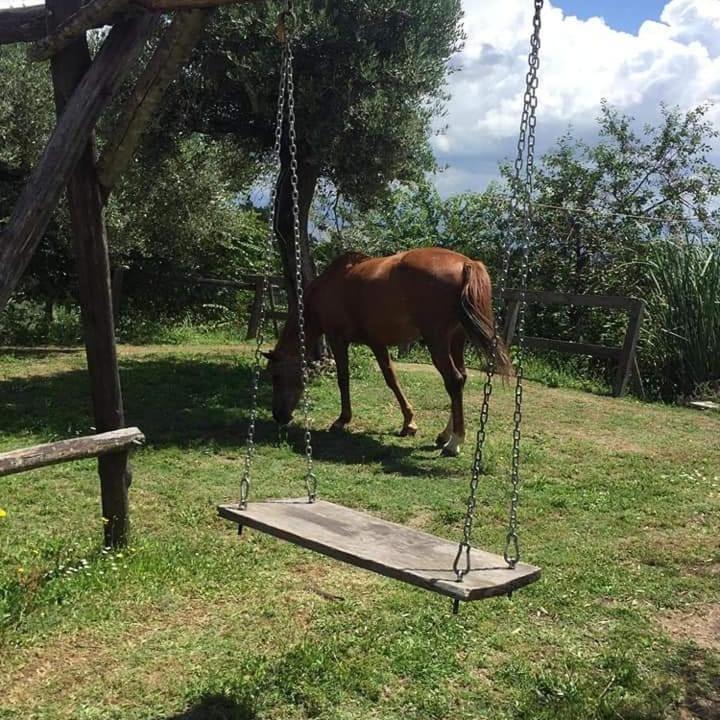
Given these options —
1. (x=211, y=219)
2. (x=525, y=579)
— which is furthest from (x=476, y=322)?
(x=211, y=219)

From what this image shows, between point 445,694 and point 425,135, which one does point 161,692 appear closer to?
point 445,694

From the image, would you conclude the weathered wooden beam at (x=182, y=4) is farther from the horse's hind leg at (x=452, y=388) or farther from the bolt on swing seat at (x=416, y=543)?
the horse's hind leg at (x=452, y=388)

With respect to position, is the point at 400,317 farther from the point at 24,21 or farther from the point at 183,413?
the point at 24,21

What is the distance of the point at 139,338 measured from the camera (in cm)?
1484

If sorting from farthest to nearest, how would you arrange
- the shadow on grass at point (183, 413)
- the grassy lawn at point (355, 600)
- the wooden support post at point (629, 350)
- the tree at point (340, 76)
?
the wooden support post at point (629, 350) → the tree at point (340, 76) → the shadow on grass at point (183, 413) → the grassy lawn at point (355, 600)

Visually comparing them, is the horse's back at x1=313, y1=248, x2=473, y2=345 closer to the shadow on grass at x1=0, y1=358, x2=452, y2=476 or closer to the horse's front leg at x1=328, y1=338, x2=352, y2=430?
the horse's front leg at x1=328, y1=338, x2=352, y2=430

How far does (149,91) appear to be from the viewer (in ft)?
14.1

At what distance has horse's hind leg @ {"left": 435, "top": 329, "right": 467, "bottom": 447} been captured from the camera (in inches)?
310

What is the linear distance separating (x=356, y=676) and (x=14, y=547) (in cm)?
243

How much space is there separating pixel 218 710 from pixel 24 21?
3650 mm

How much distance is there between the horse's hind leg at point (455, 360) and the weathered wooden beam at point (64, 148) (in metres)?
4.60

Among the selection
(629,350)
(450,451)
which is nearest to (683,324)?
(629,350)

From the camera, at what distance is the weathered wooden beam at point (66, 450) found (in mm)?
3869

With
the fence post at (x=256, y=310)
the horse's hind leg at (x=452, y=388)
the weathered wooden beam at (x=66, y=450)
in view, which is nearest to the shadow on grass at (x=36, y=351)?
the fence post at (x=256, y=310)
